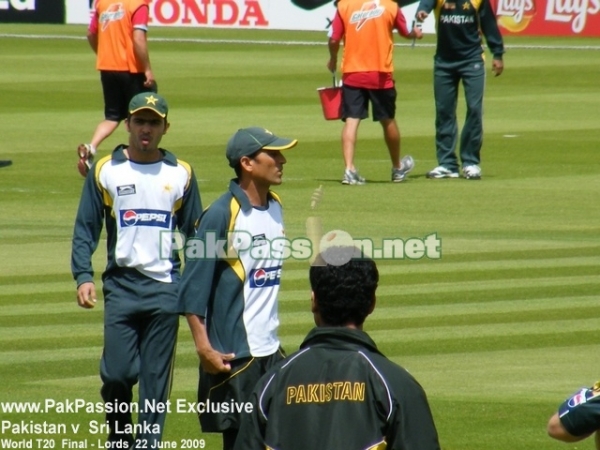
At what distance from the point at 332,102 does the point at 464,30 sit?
179 centimetres

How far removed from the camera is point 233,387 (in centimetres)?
679

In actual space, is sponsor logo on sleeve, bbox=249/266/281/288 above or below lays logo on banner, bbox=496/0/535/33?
above

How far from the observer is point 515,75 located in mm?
31688

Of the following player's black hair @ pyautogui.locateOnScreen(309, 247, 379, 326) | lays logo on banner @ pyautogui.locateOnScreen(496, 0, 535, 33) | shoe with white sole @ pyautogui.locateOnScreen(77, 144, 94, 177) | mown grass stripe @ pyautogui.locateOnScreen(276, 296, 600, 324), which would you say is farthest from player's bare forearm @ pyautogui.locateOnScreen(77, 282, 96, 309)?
lays logo on banner @ pyautogui.locateOnScreen(496, 0, 535, 33)

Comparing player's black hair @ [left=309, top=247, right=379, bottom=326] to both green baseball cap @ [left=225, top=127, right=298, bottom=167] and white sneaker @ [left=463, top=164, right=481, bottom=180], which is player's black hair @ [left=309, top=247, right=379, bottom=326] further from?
white sneaker @ [left=463, top=164, right=481, bottom=180]

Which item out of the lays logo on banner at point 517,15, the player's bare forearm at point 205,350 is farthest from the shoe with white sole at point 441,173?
the lays logo on banner at point 517,15

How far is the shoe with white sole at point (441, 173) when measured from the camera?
1811 cm

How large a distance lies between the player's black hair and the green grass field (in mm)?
3227

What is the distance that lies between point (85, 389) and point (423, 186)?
8948 millimetres

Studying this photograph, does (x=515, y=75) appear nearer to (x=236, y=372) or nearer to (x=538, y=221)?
(x=538, y=221)

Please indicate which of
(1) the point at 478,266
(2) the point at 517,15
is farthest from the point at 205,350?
(2) the point at 517,15

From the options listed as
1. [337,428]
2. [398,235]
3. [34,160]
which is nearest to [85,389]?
[337,428]

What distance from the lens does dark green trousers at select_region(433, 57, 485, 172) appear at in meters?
17.9

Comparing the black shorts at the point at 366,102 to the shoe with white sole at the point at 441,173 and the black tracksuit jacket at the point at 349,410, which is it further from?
the black tracksuit jacket at the point at 349,410
